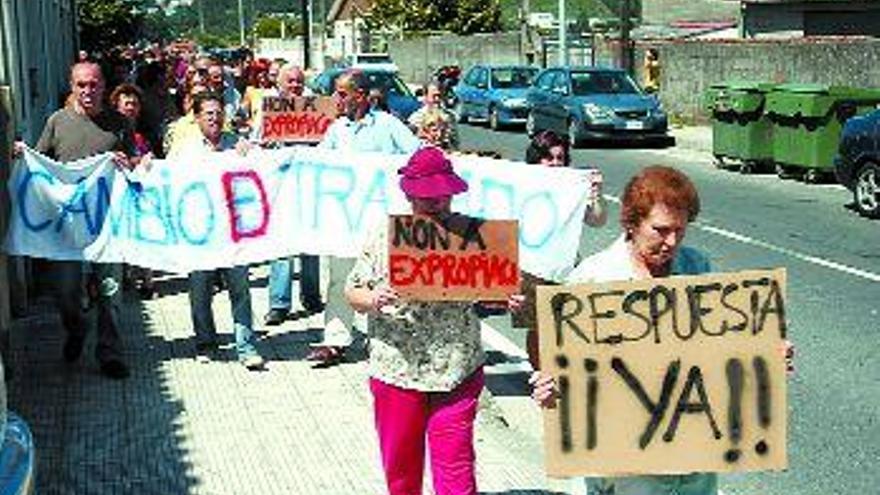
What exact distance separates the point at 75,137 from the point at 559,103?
21.2m

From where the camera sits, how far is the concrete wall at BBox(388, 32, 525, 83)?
176ft

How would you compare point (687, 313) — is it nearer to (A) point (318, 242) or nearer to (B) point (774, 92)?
(A) point (318, 242)

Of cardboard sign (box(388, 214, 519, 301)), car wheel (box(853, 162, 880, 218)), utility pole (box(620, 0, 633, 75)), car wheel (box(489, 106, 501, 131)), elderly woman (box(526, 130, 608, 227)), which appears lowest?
car wheel (box(853, 162, 880, 218))

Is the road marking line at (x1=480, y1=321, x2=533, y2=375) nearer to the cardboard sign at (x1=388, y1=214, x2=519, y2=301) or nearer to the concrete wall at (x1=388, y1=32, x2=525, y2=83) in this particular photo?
the cardboard sign at (x1=388, y1=214, x2=519, y2=301)

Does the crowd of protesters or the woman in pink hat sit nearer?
the crowd of protesters

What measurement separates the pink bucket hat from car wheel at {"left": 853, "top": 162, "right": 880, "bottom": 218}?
12327 mm

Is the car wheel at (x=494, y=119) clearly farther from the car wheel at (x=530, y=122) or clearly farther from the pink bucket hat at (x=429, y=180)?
the pink bucket hat at (x=429, y=180)

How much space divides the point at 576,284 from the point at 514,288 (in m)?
1.03

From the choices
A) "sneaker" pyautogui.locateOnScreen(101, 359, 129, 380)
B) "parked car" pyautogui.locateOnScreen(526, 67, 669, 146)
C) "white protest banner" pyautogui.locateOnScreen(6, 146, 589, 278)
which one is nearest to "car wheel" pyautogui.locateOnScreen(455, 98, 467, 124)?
"parked car" pyautogui.locateOnScreen(526, 67, 669, 146)

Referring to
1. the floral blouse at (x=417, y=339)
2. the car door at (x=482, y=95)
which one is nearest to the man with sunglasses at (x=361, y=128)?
the floral blouse at (x=417, y=339)

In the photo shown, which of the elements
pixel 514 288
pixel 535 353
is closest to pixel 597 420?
pixel 535 353

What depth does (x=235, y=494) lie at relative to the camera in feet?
21.1

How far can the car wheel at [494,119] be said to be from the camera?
111 ft

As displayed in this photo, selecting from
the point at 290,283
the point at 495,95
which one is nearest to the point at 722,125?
the point at 495,95
